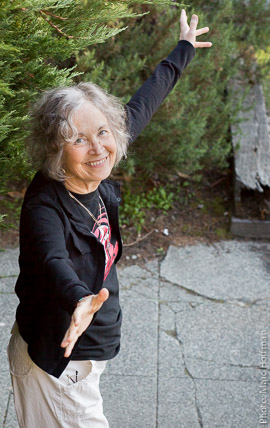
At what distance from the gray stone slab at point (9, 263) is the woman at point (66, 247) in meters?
1.97

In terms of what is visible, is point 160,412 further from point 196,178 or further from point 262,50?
point 262,50

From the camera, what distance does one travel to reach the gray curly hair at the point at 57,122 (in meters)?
2.17

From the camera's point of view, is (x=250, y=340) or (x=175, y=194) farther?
(x=175, y=194)

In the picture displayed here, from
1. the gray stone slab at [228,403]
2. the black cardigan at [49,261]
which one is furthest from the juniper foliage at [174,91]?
the black cardigan at [49,261]

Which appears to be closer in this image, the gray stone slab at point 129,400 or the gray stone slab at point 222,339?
the gray stone slab at point 129,400

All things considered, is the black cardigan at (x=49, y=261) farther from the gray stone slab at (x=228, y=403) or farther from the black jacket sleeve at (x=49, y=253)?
the gray stone slab at (x=228, y=403)

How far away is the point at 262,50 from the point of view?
607 cm

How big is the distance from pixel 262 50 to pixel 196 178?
70.2 inches

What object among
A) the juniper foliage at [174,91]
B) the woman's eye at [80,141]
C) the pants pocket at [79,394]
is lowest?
the juniper foliage at [174,91]

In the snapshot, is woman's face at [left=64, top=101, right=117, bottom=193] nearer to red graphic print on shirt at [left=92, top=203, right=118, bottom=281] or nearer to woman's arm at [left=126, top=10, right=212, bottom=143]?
red graphic print on shirt at [left=92, top=203, right=118, bottom=281]

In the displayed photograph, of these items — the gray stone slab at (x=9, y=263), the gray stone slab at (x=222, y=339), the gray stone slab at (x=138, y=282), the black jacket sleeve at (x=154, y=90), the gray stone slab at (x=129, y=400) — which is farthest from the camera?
the gray stone slab at (x=9, y=263)

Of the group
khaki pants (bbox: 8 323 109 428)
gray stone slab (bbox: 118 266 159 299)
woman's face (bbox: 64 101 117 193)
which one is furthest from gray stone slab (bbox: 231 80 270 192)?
khaki pants (bbox: 8 323 109 428)

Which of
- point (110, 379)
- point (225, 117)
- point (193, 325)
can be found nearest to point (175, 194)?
point (225, 117)

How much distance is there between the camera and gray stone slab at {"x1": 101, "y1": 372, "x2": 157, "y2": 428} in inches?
123
